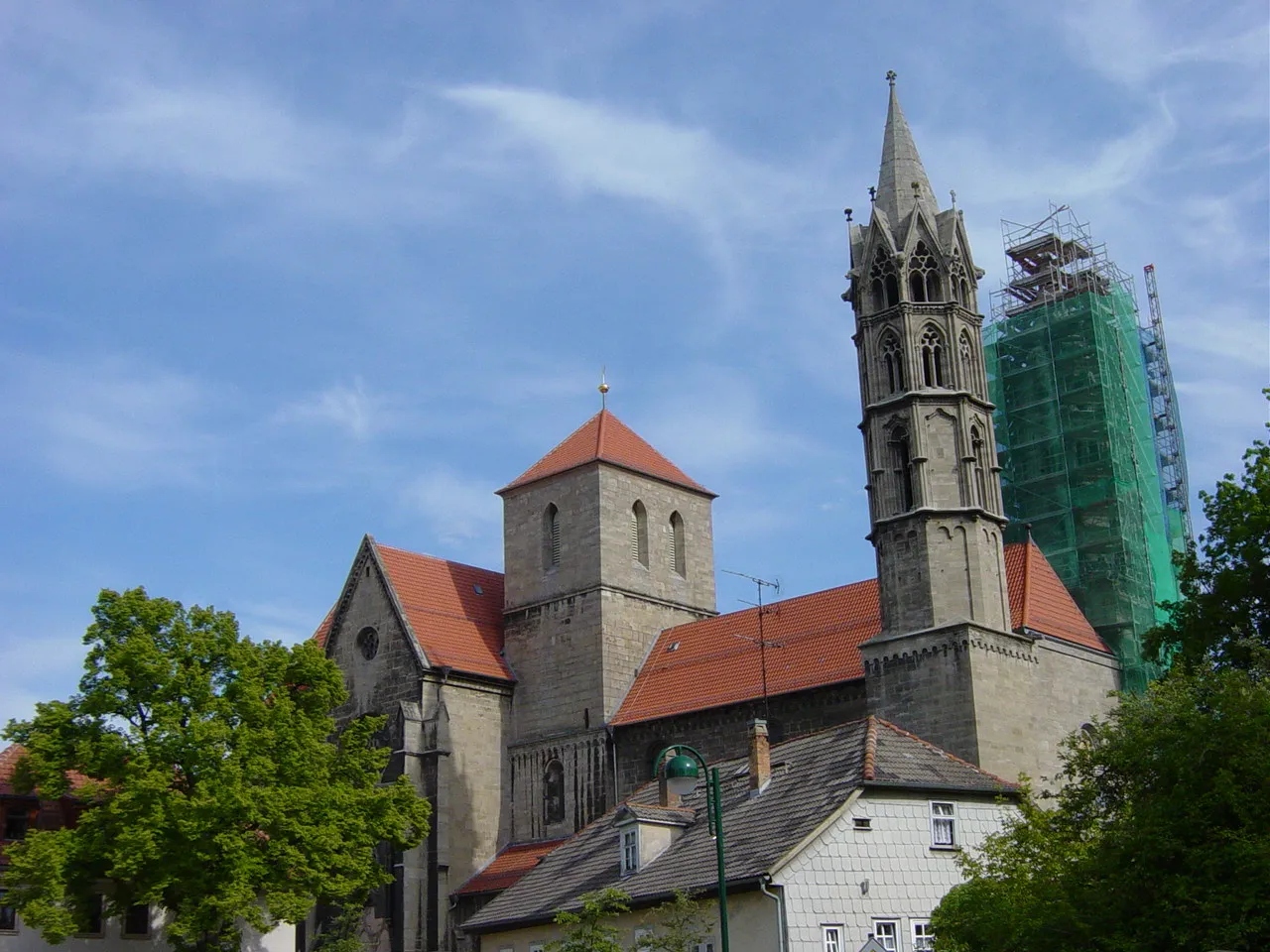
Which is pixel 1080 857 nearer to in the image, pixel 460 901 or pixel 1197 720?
pixel 1197 720

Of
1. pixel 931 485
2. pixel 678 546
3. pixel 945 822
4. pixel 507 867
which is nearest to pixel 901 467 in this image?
pixel 931 485

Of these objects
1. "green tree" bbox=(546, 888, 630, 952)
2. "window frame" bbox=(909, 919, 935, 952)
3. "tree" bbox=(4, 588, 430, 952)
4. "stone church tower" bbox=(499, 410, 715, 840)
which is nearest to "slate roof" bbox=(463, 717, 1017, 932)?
"green tree" bbox=(546, 888, 630, 952)

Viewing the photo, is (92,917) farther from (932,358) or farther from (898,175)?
(898,175)

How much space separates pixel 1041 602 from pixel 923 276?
880 centimetres

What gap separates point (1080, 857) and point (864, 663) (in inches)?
546

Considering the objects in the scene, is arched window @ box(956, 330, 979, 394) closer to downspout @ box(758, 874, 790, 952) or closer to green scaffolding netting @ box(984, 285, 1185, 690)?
green scaffolding netting @ box(984, 285, 1185, 690)

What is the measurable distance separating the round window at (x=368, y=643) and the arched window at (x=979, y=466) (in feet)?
62.4

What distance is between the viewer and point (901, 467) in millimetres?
41500

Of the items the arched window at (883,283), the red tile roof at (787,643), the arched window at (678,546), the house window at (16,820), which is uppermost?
the arched window at (883,283)

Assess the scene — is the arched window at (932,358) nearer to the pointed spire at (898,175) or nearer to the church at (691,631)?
the church at (691,631)

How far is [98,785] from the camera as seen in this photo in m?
36.3

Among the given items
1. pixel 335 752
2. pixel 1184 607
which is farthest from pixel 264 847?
pixel 1184 607

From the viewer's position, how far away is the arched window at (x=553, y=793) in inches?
1885

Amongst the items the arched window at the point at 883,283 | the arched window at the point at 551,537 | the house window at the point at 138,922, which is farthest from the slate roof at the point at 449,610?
the arched window at the point at 883,283
